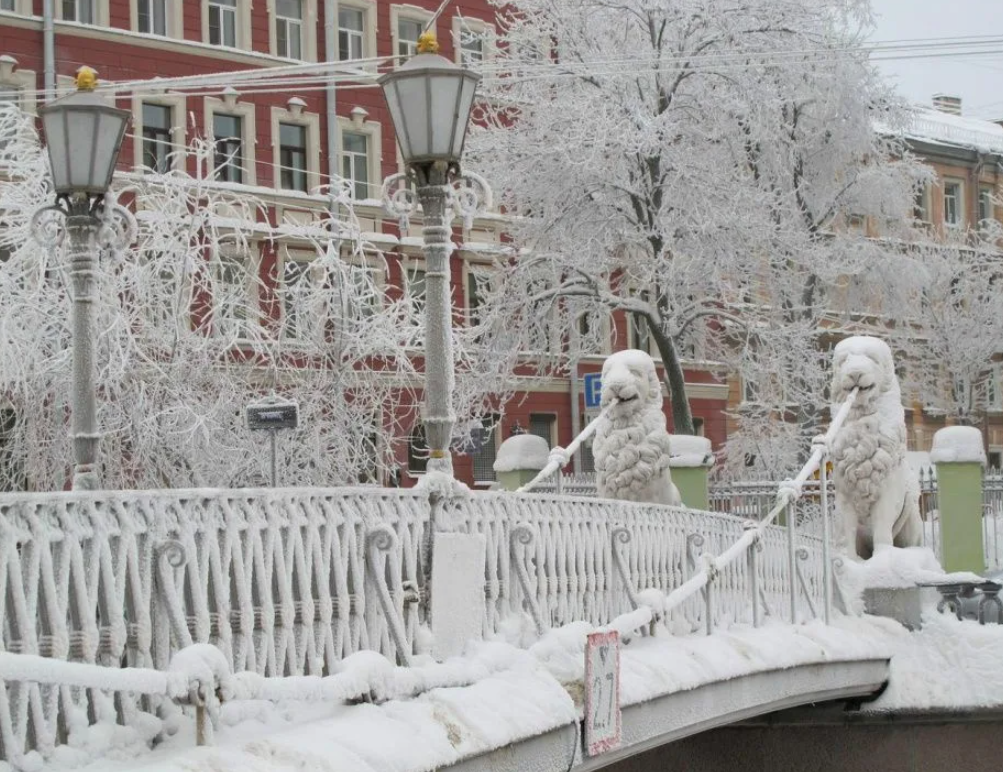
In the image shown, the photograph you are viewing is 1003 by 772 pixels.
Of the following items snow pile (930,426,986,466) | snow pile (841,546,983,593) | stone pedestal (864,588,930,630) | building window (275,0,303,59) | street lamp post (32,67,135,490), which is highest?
building window (275,0,303,59)

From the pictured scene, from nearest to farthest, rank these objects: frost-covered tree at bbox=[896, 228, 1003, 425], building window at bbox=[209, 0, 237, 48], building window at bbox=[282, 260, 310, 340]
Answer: building window at bbox=[282, 260, 310, 340]
building window at bbox=[209, 0, 237, 48]
frost-covered tree at bbox=[896, 228, 1003, 425]

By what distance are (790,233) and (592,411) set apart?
13318 mm

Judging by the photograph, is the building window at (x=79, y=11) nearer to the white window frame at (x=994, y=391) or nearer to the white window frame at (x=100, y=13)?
the white window frame at (x=100, y=13)

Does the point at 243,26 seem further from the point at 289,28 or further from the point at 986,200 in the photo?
the point at 986,200

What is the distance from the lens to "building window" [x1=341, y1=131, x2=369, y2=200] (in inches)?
1631

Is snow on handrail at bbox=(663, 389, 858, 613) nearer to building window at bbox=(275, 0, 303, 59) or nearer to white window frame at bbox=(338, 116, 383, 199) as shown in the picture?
white window frame at bbox=(338, 116, 383, 199)

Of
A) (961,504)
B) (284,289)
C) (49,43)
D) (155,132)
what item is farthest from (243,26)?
(961,504)

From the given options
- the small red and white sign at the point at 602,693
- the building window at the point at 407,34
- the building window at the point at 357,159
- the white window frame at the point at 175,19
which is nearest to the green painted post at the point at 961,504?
the small red and white sign at the point at 602,693

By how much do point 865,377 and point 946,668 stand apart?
2.47 metres

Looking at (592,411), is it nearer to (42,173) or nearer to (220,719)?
(42,173)

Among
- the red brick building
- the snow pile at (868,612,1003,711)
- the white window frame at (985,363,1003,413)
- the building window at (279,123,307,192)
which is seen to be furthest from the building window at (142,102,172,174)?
the white window frame at (985,363,1003,413)

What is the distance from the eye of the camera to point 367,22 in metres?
42.6

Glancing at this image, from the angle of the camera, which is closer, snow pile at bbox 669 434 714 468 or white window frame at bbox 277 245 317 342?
snow pile at bbox 669 434 714 468

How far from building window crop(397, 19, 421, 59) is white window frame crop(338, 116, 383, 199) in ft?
6.21
